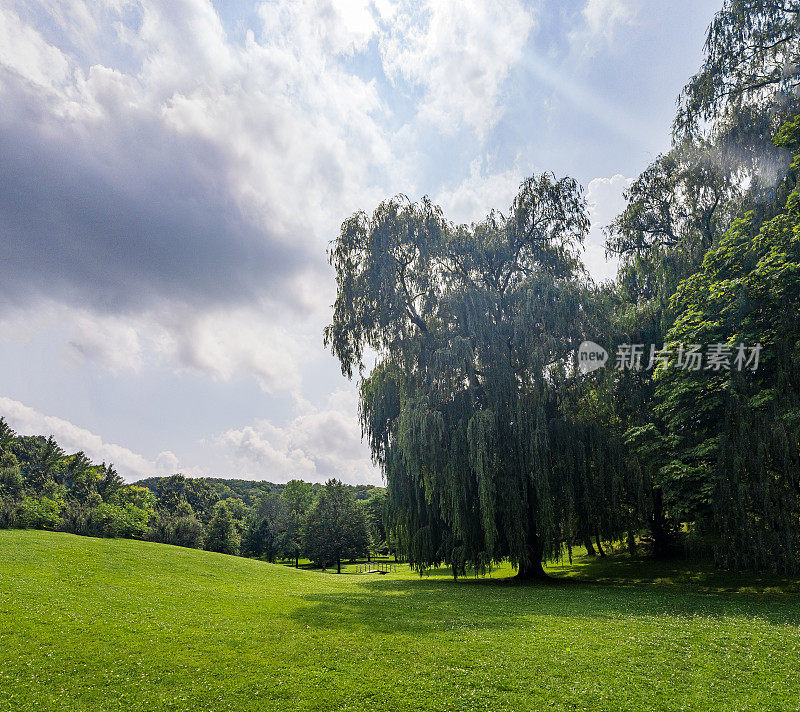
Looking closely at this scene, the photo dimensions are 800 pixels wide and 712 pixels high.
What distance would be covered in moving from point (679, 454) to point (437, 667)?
1319 cm

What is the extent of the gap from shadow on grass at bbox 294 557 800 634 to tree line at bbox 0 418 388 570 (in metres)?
20.9

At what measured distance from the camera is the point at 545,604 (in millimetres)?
12625

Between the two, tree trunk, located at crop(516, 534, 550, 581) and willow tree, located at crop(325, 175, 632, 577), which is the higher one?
Result: willow tree, located at crop(325, 175, 632, 577)

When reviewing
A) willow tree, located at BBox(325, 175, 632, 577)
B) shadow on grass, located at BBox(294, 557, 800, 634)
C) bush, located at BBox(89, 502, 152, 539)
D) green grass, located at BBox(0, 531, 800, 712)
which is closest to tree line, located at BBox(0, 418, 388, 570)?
bush, located at BBox(89, 502, 152, 539)

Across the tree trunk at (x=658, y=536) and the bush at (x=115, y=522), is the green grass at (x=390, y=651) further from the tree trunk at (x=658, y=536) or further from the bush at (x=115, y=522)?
the bush at (x=115, y=522)

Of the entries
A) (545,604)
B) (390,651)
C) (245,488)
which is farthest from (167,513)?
(245,488)

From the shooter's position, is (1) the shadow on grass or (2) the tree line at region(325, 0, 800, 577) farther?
(2) the tree line at region(325, 0, 800, 577)

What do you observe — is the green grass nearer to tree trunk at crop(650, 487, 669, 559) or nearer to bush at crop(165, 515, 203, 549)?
tree trunk at crop(650, 487, 669, 559)

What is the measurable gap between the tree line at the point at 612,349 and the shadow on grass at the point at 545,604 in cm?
151

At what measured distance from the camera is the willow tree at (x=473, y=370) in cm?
1731

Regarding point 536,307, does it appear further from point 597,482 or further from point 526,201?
point 597,482

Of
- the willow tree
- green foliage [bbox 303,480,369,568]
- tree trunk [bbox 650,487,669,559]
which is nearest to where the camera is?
the willow tree

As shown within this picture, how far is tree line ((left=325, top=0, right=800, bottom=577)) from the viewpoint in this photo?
539 inches

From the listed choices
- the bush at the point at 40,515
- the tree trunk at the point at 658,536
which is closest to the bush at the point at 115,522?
the bush at the point at 40,515
